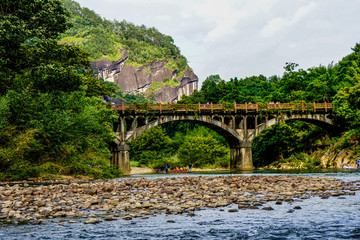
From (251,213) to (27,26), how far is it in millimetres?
25977

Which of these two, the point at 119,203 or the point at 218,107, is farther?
the point at 218,107

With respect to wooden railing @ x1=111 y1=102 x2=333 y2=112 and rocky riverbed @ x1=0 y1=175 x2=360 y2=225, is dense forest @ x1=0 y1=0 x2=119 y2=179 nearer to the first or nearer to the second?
rocky riverbed @ x1=0 y1=175 x2=360 y2=225

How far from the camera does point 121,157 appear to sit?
4978cm

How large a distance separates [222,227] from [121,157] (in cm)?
4074

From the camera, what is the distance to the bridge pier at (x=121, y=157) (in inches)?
1946

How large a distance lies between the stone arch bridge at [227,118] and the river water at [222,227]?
127 ft

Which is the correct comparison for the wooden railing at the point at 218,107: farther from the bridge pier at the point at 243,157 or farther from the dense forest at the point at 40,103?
the dense forest at the point at 40,103

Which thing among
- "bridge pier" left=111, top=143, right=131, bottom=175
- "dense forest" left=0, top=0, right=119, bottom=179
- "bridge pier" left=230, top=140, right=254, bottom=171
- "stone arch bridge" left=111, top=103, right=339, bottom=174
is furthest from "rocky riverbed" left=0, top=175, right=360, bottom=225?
"bridge pier" left=230, top=140, right=254, bottom=171

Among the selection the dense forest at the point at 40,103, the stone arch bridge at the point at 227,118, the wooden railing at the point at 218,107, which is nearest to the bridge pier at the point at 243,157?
the stone arch bridge at the point at 227,118

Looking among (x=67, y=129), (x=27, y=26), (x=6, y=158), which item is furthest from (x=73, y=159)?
(x=27, y=26)

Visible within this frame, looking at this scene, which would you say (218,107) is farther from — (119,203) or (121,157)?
(119,203)

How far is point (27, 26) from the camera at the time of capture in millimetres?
30500

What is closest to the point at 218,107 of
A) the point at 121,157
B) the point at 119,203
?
the point at 121,157

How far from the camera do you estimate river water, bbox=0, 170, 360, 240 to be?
9.17 m
